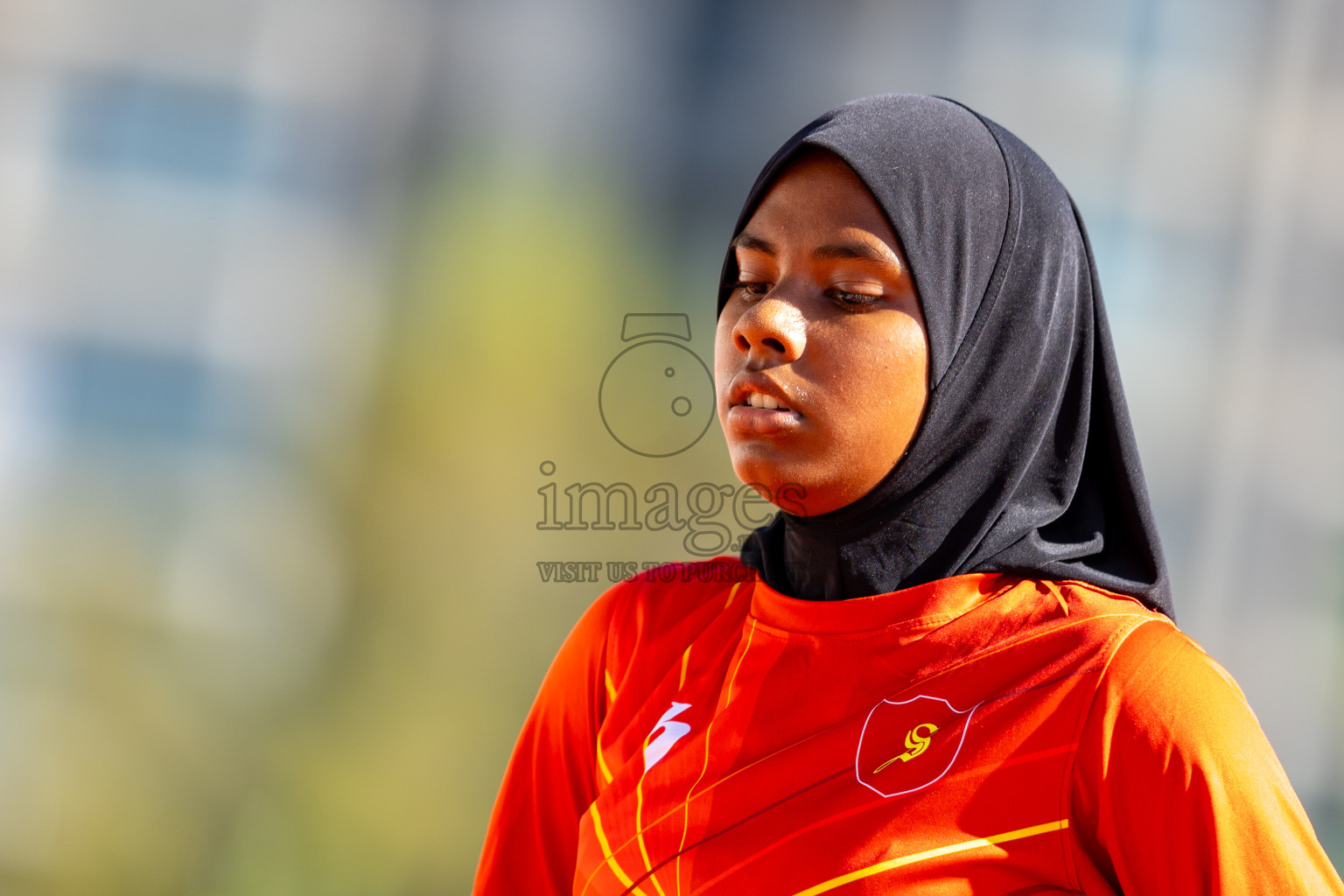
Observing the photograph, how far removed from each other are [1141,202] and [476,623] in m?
1.51

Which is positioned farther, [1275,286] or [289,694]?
[289,694]

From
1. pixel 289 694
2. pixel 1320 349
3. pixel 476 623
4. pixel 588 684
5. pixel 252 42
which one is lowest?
pixel 289 694

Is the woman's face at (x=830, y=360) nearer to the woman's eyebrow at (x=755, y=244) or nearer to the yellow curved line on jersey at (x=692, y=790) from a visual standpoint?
the woman's eyebrow at (x=755, y=244)

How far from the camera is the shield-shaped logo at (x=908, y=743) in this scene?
867 millimetres

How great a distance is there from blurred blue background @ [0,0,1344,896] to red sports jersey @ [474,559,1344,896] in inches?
44.2

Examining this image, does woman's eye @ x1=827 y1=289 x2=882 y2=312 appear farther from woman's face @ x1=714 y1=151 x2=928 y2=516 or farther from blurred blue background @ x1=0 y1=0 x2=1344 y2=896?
blurred blue background @ x1=0 y1=0 x2=1344 y2=896

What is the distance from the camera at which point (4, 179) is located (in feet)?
7.50

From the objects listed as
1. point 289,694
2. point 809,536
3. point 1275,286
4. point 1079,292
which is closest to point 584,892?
point 809,536

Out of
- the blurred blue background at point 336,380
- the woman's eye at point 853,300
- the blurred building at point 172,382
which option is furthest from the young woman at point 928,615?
the blurred building at point 172,382

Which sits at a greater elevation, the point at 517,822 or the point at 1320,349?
the point at 1320,349

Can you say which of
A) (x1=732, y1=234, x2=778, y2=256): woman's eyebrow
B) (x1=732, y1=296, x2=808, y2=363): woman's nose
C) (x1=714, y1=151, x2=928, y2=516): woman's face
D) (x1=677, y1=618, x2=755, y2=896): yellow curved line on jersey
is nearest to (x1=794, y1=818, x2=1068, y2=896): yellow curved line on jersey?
(x1=677, y1=618, x2=755, y2=896): yellow curved line on jersey

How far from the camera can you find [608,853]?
40.2 inches

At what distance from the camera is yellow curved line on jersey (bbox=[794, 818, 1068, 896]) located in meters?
0.82

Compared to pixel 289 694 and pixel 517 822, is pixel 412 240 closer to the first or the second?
pixel 289 694
